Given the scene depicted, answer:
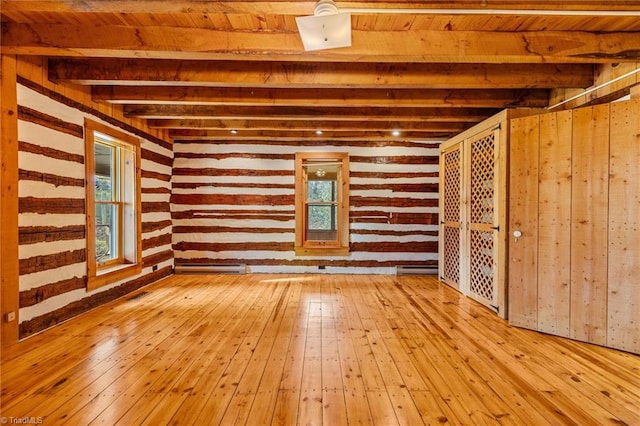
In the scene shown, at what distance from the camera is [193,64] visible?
127 inches

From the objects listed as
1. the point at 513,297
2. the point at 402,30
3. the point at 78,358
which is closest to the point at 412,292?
the point at 513,297

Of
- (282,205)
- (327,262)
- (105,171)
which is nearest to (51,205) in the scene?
(105,171)

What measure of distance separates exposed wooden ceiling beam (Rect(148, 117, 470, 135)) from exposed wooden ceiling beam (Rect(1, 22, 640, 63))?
2.27 metres

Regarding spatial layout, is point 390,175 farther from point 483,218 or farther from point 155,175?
point 155,175

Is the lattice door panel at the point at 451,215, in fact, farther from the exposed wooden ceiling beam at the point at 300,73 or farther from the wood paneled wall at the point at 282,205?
the exposed wooden ceiling beam at the point at 300,73

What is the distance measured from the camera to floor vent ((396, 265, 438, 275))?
603 cm

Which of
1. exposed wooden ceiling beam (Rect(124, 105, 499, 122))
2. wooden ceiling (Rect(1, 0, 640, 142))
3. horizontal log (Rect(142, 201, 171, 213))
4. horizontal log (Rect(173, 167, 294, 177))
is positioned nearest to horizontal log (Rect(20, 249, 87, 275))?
horizontal log (Rect(142, 201, 171, 213))

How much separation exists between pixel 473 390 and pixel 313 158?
15.5ft

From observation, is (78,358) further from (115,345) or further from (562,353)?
(562,353)

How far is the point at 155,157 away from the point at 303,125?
2.79 metres

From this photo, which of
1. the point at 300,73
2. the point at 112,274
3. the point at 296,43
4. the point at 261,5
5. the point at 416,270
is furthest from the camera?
the point at 416,270

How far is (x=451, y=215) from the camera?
17.1ft

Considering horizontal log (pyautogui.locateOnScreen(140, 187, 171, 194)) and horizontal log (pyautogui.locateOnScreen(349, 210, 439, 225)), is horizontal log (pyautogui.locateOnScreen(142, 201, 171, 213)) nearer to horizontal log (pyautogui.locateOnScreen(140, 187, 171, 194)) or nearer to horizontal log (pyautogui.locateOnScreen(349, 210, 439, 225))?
horizontal log (pyautogui.locateOnScreen(140, 187, 171, 194))

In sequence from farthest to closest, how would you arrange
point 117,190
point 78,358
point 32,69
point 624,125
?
1. point 117,190
2. point 32,69
3. point 624,125
4. point 78,358
